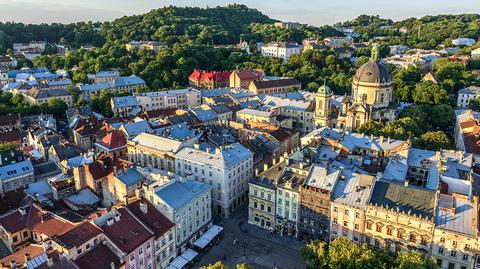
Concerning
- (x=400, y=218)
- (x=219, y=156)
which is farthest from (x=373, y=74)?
(x=400, y=218)

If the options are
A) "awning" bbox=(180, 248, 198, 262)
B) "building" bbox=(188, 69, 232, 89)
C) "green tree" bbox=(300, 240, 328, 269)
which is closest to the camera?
Answer: "green tree" bbox=(300, 240, 328, 269)

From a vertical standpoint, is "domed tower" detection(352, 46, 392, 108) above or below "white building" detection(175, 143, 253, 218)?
above

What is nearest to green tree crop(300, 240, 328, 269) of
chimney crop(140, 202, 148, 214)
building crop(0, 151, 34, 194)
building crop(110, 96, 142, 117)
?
chimney crop(140, 202, 148, 214)

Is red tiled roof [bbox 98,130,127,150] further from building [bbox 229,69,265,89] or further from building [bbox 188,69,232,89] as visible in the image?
building [bbox 188,69,232,89]

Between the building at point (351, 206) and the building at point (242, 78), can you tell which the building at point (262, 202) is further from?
the building at point (242, 78)

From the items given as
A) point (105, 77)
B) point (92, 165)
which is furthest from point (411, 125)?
point (105, 77)

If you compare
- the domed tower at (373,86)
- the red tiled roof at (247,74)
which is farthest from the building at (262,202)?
the red tiled roof at (247,74)
